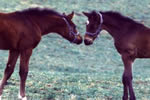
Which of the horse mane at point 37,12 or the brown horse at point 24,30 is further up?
the horse mane at point 37,12

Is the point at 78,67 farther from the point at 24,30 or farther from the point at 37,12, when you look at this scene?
the point at 24,30

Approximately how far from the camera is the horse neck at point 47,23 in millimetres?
10914

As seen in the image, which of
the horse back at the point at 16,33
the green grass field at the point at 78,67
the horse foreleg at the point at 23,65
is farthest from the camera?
the green grass field at the point at 78,67

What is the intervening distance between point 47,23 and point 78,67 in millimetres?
7894

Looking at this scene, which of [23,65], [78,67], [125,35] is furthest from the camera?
[78,67]

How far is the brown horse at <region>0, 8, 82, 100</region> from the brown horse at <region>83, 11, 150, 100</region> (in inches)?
23.2

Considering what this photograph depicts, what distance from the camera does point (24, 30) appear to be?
10.5m

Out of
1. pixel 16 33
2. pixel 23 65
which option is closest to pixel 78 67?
pixel 23 65

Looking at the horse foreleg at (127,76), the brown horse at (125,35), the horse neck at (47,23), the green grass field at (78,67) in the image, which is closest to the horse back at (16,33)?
the horse neck at (47,23)

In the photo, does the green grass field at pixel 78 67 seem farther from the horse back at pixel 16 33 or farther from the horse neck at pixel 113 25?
the horse neck at pixel 113 25

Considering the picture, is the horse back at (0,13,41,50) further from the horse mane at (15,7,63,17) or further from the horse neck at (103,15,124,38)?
the horse neck at (103,15,124,38)

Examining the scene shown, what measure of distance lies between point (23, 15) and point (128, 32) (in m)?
2.62

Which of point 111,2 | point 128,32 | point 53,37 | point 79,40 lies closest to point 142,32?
point 128,32

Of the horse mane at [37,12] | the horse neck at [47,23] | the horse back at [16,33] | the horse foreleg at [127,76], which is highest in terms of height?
the horse mane at [37,12]
